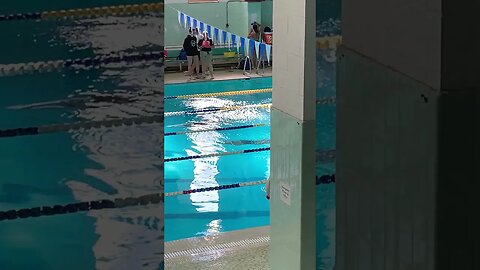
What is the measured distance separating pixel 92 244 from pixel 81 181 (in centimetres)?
34

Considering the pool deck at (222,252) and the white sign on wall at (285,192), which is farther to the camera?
the pool deck at (222,252)

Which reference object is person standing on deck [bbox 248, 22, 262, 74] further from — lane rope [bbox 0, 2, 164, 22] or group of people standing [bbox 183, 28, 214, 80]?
lane rope [bbox 0, 2, 164, 22]

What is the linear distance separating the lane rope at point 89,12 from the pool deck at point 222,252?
3.07 meters

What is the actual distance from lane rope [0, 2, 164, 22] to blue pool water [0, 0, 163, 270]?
3cm

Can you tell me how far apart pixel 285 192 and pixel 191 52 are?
1217cm

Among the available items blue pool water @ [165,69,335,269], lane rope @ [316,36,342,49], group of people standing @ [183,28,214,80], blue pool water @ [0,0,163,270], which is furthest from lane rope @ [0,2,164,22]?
group of people standing @ [183,28,214,80]

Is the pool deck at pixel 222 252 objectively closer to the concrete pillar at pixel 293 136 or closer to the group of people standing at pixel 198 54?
the concrete pillar at pixel 293 136

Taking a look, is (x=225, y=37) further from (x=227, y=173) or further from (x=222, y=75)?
(x=227, y=173)

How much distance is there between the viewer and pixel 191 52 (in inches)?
677

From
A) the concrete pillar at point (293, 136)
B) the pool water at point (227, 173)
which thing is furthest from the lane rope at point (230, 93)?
the concrete pillar at point (293, 136)

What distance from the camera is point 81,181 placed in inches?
142

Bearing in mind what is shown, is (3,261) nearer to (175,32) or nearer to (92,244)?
(92,244)

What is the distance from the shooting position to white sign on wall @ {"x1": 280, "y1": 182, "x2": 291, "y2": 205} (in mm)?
5324

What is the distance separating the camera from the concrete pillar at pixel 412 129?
0.86m
